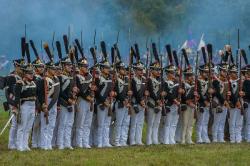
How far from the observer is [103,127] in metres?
19.4

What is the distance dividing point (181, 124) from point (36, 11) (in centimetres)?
1614

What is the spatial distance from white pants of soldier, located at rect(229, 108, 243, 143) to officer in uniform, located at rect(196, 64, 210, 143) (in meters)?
0.78

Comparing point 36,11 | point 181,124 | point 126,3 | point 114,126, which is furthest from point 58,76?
point 126,3

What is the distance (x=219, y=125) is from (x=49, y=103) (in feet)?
19.8

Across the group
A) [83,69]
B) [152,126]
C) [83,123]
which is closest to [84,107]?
[83,123]

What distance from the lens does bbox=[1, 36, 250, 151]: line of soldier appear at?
18.0m

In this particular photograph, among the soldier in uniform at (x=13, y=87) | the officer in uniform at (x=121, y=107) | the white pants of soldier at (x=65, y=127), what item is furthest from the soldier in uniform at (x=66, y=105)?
the officer in uniform at (x=121, y=107)

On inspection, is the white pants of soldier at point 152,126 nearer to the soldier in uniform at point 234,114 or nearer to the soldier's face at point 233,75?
the soldier in uniform at point 234,114

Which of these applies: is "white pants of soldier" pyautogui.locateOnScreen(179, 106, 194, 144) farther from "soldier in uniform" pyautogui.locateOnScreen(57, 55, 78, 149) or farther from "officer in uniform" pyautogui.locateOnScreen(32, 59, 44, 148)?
"officer in uniform" pyautogui.locateOnScreen(32, 59, 44, 148)

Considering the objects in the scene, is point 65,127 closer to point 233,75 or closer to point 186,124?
point 186,124

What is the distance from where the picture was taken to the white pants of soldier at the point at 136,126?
66.1 ft

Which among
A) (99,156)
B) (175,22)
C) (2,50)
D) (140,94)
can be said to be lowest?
(99,156)

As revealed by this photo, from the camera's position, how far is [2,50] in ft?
119

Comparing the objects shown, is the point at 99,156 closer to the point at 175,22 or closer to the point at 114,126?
the point at 114,126
